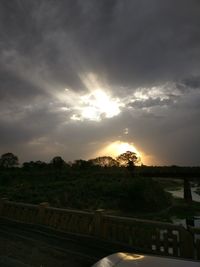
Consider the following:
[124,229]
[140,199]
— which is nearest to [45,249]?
[124,229]

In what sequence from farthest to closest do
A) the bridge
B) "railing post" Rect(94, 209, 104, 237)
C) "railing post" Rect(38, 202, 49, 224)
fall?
"railing post" Rect(38, 202, 49, 224)
"railing post" Rect(94, 209, 104, 237)
the bridge

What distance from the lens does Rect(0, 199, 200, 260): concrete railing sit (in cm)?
803

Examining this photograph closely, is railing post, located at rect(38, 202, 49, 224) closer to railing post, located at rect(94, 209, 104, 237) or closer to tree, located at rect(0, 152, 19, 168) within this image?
railing post, located at rect(94, 209, 104, 237)

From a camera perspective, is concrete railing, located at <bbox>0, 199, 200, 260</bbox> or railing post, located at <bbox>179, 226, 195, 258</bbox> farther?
concrete railing, located at <bbox>0, 199, 200, 260</bbox>

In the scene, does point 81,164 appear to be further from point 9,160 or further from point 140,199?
point 140,199

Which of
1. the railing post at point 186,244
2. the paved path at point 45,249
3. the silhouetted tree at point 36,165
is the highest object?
the silhouetted tree at point 36,165

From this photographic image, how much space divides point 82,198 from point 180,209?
15854mm

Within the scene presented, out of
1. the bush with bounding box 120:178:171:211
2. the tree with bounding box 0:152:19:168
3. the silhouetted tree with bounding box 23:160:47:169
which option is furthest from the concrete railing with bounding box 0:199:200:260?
the tree with bounding box 0:152:19:168

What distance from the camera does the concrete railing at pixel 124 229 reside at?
8.03 metres

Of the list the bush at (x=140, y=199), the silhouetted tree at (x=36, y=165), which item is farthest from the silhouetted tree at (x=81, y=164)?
the bush at (x=140, y=199)

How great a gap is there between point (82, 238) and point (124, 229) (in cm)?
208

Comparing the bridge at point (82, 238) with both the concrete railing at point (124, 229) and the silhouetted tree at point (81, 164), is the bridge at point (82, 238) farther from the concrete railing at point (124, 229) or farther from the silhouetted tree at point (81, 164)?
the silhouetted tree at point (81, 164)

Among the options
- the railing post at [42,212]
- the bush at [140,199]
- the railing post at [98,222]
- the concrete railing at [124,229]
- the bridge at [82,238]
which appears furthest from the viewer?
the bush at [140,199]

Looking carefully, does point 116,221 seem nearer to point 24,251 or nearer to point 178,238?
point 178,238
